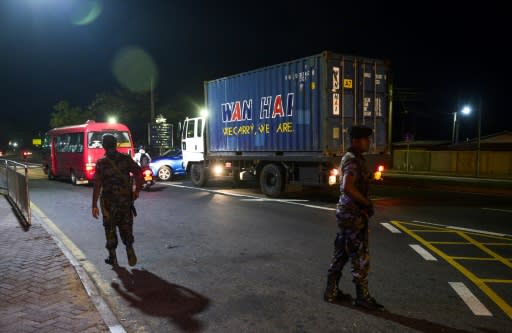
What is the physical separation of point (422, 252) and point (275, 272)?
2332mm

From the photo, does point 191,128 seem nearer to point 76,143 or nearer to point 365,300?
point 76,143

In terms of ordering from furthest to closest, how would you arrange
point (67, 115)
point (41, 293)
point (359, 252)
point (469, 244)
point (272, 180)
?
point (67, 115) → point (272, 180) → point (469, 244) → point (41, 293) → point (359, 252)

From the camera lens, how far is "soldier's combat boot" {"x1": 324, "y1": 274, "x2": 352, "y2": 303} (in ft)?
14.4

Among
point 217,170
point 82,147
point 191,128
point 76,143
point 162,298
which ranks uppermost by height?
point 191,128

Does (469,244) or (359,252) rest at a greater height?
(359,252)

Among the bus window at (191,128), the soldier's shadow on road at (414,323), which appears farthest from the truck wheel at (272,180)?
the soldier's shadow on road at (414,323)

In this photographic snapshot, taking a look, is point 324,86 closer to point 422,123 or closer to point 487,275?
point 487,275

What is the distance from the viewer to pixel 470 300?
14.4 ft

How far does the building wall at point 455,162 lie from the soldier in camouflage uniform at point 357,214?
929 inches

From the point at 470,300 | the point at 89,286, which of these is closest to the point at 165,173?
the point at 89,286

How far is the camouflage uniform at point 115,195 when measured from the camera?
5.40 metres

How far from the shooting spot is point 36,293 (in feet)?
15.1

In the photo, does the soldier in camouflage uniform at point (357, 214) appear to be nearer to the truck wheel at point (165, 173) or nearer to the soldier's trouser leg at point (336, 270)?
the soldier's trouser leg at point (336, 270)

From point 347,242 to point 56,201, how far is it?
10.8 metres
